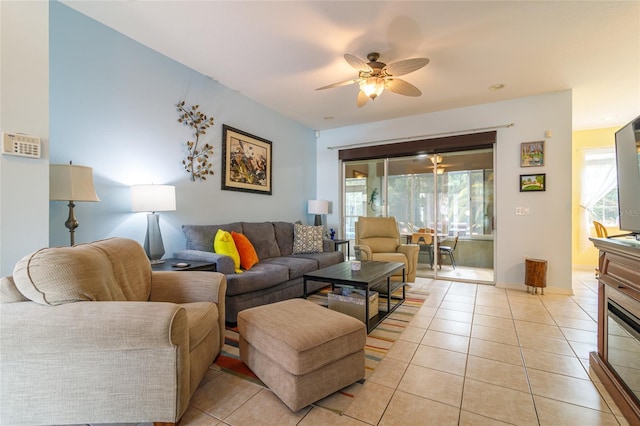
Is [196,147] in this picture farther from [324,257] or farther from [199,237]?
[324,257]

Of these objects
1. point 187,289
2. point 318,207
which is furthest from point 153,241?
point 318,207

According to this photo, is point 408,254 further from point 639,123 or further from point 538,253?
point 639,123

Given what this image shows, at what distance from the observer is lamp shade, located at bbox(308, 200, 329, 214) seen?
5.11 m

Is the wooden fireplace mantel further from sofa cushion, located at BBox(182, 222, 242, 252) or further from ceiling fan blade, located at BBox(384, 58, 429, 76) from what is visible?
sofa cushion, located at BBox(182, 222, 242, 252)

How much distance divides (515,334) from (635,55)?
3.12 metres

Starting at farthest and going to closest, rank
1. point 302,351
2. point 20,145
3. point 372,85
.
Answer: point 372,85 → point 20,145 → point 302,351

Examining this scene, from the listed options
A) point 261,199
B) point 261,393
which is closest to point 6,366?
point 261,393

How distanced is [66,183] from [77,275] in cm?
101

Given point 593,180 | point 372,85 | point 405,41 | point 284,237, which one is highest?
point 405,41

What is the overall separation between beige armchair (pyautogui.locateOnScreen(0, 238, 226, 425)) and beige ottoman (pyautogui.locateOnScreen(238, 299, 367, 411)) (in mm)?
446

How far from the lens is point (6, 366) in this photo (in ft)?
3.79

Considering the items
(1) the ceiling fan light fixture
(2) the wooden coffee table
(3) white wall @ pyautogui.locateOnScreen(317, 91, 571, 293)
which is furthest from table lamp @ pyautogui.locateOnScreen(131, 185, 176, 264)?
(3) white wall @ pyautogui.locateOnScreen(317, 91, 571, 293)

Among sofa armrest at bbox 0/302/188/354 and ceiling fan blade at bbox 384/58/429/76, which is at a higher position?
ceiling fan blade at bbox 384/58/429/76

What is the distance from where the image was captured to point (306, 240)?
4199mm
